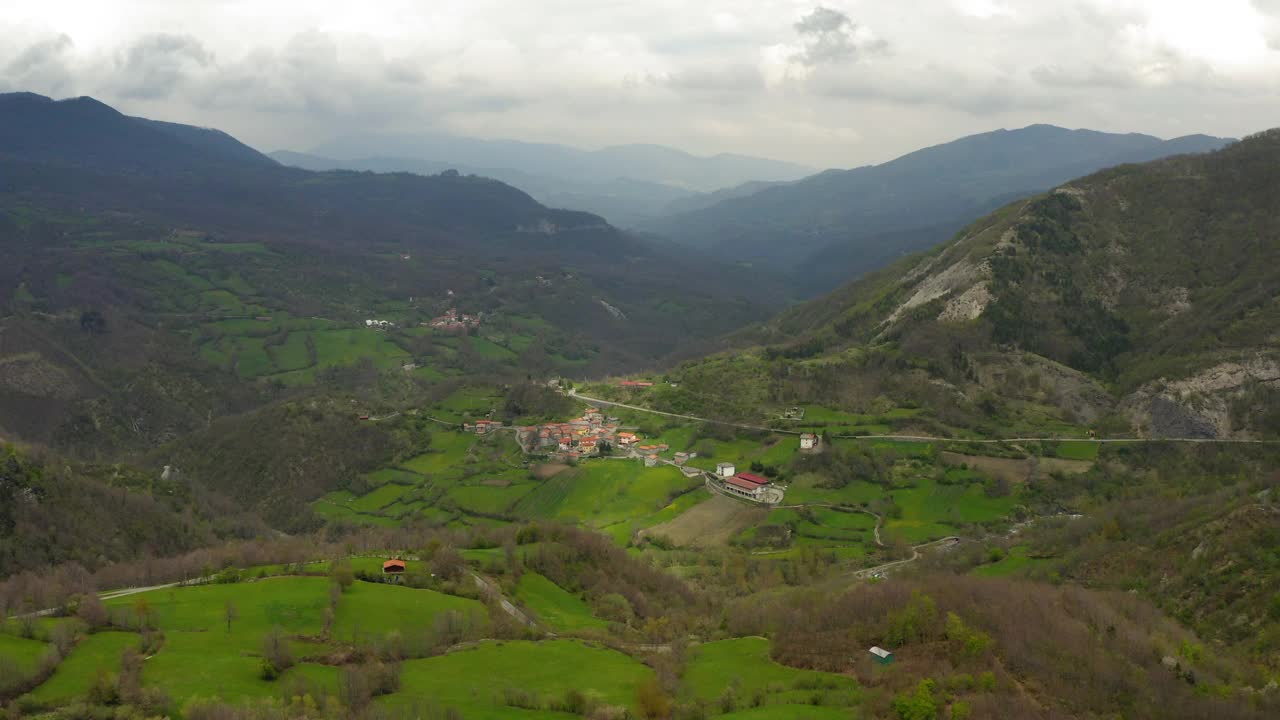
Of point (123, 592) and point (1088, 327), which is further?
point (1088, 327)

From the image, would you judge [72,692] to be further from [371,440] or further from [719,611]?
[371,440]

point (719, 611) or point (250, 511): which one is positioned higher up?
point (719, 611)

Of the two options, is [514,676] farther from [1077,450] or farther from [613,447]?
[1077,450]

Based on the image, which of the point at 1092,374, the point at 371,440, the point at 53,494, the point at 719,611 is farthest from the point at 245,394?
the point at 1092,374

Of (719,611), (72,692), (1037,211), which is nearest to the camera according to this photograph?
(72,692)

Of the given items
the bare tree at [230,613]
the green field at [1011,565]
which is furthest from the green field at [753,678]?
the green field at [1011,565]

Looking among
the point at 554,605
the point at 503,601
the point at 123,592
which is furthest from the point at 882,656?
the point at 123,592
